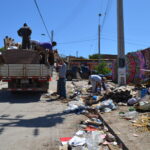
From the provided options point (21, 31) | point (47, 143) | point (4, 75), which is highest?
point (21, 31)

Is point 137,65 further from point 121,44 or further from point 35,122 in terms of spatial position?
point 35,122

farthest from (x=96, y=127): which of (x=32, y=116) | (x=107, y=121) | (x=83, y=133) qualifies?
(x=32, y=116)

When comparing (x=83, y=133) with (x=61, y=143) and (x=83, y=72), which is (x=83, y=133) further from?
(x=83, y=72)

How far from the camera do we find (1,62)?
13.7 meters

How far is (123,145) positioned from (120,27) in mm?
9170

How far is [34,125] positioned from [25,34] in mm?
8379

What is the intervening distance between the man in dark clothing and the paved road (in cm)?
449

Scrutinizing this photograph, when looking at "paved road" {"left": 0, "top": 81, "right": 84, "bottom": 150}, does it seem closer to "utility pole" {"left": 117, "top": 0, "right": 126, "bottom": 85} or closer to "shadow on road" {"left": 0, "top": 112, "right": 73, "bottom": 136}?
"shadow on road" {"left": 0, "top": 112, "right": 73, "bottom": 136}

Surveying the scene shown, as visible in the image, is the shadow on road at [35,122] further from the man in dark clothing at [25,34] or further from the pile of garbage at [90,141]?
the man in dark clothing at [25,34]

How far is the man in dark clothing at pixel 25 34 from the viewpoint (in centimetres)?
1470

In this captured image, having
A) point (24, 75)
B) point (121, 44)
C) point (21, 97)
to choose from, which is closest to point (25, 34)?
point (24, 75)

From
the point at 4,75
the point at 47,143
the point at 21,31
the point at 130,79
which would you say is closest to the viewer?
the point at 47,143

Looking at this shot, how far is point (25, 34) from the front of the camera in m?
14.7

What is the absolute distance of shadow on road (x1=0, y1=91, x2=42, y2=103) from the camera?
1236 cm
